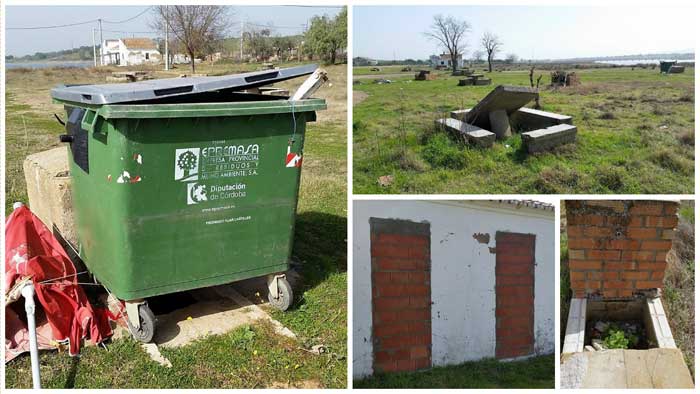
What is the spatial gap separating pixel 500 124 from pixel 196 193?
373 cm

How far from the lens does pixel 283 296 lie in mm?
3934

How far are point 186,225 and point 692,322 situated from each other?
10.9 feet

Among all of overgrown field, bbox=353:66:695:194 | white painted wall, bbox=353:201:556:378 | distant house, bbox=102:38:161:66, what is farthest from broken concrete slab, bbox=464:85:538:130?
distant house, bbox=102:38:161:66

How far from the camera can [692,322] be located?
379 centimetres

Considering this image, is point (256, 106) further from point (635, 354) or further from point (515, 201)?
point (635, 354)

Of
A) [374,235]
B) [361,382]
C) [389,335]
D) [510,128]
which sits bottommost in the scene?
[361,382]

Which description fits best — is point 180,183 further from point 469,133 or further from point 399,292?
point 469,133

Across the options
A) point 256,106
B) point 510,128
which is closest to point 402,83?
point 510,128

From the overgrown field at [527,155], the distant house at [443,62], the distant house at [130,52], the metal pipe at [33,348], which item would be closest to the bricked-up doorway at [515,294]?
the overgrown field at [527,155]

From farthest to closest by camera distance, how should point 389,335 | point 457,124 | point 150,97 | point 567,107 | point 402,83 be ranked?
point 402,83 → point 567,107 → point 457,124 → point 389,335 → point 150,97

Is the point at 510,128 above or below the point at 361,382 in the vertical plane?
above

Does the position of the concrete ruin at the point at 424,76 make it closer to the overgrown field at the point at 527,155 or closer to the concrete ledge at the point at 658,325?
the overgrown field at the point at 527,155

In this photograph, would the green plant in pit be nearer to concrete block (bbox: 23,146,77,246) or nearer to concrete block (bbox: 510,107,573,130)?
concrete block (bbox: 510,107,573,130)

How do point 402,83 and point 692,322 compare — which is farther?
point 402,83
